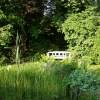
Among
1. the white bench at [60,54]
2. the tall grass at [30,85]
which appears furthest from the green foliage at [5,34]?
the tall grass at [30,85]

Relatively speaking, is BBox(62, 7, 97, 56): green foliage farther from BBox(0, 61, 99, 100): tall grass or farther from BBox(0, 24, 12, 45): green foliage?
BBox(0, 61, 99, 100): tall grass

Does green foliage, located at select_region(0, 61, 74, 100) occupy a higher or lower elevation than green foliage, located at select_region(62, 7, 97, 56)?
lower

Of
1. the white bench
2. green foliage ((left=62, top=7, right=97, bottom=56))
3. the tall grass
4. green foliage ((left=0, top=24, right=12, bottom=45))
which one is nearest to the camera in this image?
the tall grass

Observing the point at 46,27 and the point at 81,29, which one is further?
the point at 46,27

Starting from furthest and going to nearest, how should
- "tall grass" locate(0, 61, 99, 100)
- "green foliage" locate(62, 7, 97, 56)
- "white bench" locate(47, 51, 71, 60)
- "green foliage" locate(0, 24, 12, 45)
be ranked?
"green foliage" locate(62, 7, 97, 56)
"white bench" locate(47, 51, 71, 60)
"green foliage" locate(0, 24, 12, 45)
"tall grass" locate(0, 61, 99, 100)

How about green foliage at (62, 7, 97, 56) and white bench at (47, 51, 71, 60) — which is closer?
white bench at (47, 51, 71, 60)

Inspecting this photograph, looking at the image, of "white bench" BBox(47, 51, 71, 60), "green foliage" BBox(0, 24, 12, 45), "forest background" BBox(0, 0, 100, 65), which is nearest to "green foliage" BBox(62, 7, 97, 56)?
"forest background" BBox(0, 0, 100, 65)

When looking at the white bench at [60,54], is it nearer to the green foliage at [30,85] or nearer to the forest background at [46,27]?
the forest background at [46,27]

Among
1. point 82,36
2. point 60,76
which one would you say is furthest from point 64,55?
point 60,76

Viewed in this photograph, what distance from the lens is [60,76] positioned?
6203mm

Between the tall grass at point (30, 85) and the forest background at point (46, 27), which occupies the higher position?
the forest background at point (46, 27)

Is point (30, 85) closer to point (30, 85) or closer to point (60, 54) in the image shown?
point (30, 85)

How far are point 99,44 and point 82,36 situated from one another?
947mm

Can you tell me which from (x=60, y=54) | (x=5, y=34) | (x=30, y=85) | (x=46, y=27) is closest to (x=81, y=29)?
(x=60, y=54)
